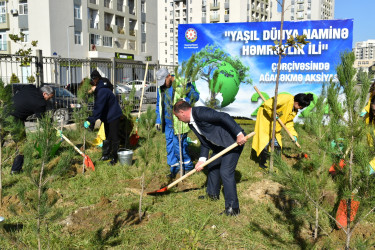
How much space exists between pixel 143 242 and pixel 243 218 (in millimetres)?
1181

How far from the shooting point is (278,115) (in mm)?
5344

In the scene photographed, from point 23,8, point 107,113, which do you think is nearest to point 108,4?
point 23,8

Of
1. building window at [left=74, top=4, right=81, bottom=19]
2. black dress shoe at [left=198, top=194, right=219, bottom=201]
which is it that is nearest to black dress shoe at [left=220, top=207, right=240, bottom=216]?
black dress shoe at [left=198, top=194, right=219, bottom=201]

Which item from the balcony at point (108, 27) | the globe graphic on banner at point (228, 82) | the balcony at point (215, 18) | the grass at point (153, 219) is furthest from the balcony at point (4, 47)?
the balcony at point (215, 18)

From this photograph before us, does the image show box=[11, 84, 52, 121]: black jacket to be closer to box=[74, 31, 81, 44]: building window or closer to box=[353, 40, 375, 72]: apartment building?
box=[353, 40, 375, 72]: apartment building

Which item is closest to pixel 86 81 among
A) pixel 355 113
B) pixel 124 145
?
pixel 124 145

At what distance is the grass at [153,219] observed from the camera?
10.3ft

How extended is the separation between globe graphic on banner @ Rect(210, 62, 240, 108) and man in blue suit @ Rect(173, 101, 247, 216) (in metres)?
5.08

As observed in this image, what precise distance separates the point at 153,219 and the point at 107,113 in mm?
2859

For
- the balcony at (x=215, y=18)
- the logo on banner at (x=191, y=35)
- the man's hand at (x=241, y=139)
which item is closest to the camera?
the man's hand at (x=241, y=139)

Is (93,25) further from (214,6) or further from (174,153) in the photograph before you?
(214,6)

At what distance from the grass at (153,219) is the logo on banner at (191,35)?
5432mm

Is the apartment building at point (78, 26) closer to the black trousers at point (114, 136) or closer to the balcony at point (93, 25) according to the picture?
the balcony at point (93, 25)

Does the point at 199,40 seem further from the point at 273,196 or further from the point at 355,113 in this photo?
the point at 355,113
